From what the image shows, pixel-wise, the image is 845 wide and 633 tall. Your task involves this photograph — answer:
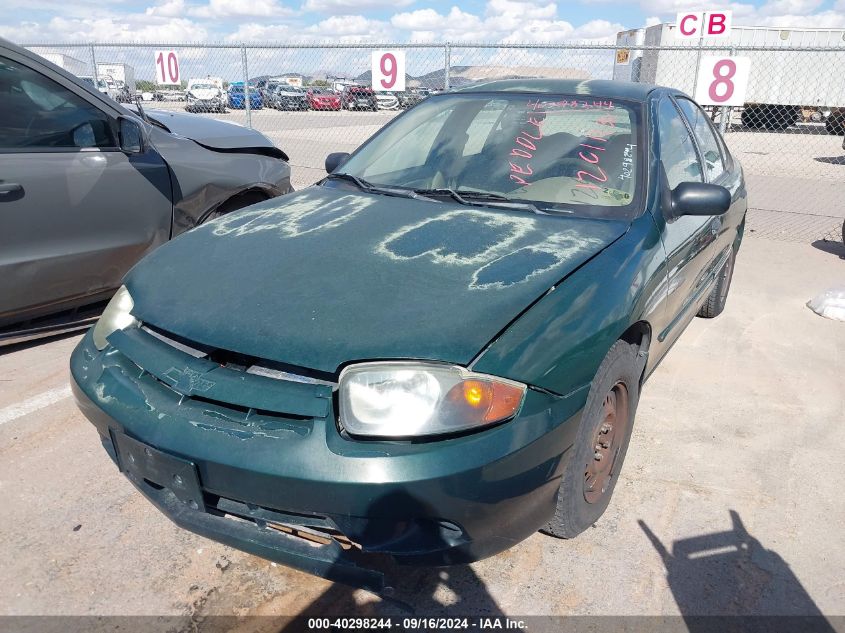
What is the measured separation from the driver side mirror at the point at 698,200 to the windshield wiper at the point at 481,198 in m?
0.60

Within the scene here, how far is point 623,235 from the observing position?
257 cm

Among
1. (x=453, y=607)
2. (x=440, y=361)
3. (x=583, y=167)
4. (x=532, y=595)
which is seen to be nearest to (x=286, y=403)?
(x=440, y=361)

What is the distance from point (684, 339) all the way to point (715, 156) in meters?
1.19

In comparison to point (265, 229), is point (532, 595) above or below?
below

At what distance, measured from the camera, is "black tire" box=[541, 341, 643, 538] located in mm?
2170

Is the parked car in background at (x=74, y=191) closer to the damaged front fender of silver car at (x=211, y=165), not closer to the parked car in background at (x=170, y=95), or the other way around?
the damaged front fender of silver car at (x=211, y=165)

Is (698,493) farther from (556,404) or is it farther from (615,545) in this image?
(556,404)

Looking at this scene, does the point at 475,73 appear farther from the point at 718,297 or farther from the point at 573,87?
the point at 573,87

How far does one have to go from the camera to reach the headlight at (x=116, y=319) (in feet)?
7.74

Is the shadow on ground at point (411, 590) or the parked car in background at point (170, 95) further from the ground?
the shadow on ground at point (411, 590)

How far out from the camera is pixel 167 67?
11.0 metres

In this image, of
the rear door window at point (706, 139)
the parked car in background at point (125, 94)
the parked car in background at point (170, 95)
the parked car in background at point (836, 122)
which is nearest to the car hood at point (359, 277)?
the rear door window at point (706, 139)

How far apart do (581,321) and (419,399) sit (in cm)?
61

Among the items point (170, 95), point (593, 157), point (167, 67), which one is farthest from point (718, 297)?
point (170, 95)
